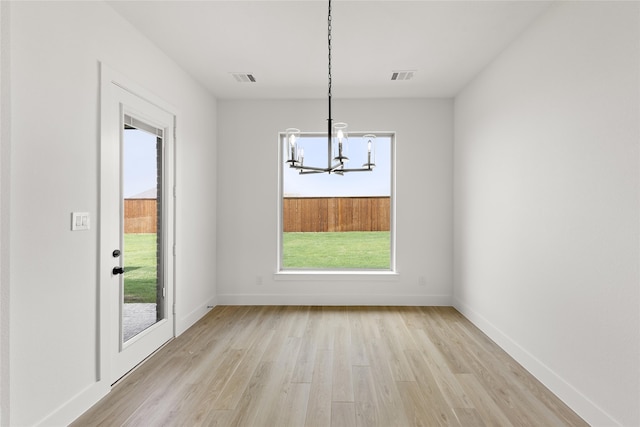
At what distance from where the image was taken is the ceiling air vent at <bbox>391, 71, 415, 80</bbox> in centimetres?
387

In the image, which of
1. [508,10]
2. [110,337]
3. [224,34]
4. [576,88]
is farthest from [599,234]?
[110,337]

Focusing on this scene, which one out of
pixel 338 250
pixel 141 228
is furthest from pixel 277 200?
pixel 141 228

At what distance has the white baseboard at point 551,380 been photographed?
2.14 metres

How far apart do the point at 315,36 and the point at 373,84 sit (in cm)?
133

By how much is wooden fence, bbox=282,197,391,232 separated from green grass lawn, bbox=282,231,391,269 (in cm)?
10

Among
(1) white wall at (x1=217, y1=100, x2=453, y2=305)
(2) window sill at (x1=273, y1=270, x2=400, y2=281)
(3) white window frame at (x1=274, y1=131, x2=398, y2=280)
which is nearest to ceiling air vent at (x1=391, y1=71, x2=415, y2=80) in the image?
(1) white wall at (x1=217, y1=100, x2=453, y2=305)

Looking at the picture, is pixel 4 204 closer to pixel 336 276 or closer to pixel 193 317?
pixel 193 317

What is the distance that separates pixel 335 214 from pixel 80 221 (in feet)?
11.1

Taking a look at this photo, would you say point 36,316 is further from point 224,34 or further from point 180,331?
point 224,34

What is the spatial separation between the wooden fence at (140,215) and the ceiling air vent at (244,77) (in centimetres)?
168

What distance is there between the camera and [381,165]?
16.5ft

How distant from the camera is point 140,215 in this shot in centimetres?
309

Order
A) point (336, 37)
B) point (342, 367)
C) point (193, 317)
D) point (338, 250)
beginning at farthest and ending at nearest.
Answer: point (338, 250) < point (193, 317) < point (336, 37) < point (342, 367)

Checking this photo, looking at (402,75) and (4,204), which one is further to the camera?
(402,75)
